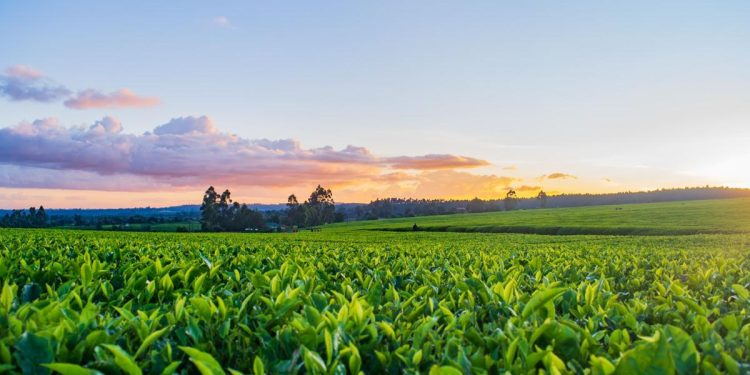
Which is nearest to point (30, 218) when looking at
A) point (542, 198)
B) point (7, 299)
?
point (542, 198)

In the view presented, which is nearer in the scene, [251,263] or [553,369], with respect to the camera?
[553,369]

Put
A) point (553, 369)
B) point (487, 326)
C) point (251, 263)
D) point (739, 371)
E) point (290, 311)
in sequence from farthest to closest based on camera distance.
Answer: point (251, 263)
point (290, 311)
point (487, 326)
point (739, 371)
point (553, 369)

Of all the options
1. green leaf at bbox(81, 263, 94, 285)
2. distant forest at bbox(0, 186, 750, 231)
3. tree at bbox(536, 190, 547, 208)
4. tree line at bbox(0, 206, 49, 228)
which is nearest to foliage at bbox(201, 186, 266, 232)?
distant forest at bbox(0, 186, 750, 231)

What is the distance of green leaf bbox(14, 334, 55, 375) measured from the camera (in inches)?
80.7

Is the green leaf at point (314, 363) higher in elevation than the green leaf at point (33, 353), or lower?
lower

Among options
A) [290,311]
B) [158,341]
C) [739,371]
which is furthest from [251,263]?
[739,371]

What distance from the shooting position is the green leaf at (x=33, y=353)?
2.05 meters

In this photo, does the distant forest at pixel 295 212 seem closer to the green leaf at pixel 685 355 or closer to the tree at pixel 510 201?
the tree at pixel 510 201

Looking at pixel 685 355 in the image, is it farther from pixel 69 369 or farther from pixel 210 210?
pixel 210 210

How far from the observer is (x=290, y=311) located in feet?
10.8

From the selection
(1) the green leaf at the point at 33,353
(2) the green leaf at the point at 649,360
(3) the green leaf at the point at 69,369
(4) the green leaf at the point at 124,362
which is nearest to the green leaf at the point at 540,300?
(2) the green leaf at the point at 649,360

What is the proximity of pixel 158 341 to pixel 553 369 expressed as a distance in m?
1.98

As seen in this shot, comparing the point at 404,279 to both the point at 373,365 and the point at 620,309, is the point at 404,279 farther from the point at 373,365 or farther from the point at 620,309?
the point at 373,365

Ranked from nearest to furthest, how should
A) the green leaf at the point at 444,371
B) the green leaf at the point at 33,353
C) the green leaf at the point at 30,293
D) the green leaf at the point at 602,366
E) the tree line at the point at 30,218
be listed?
the green leaf at the point at 444,371
the green leaf at the point at 602,366
the green leaf at the point at 33,353
the green leaf at the point at 30,293
the tree line at the point at 30,218
